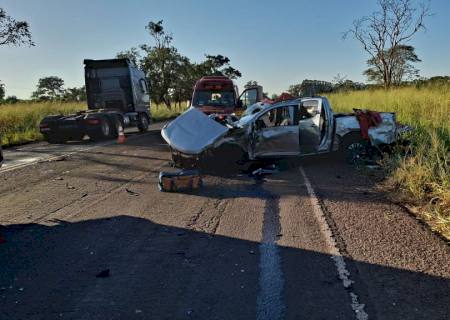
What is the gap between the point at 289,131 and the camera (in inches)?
382

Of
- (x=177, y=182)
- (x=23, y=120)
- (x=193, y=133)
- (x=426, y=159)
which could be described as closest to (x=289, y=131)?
(x=193, y=133)

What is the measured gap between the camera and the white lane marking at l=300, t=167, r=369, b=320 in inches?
129

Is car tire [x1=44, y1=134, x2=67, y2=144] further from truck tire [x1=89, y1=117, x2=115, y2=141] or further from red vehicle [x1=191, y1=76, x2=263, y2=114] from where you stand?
red vehicle [x1=191, y1=76, x2=263, y2=114]

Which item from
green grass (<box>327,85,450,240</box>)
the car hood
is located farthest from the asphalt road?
the car hood

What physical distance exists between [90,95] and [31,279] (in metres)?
17.1

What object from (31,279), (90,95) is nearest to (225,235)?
(31,279)

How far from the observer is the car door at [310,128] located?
9.89 meters

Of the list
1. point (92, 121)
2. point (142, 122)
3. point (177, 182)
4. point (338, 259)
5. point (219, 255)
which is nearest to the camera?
point (338, 259)

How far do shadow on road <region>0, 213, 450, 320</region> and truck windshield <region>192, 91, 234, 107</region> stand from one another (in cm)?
1216

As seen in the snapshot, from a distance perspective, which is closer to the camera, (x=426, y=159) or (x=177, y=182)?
(x=426, y=159)

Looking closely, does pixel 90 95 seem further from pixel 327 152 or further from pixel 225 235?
pixel 225 235

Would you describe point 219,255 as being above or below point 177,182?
below

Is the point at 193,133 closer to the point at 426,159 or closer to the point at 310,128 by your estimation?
the point at 310,128

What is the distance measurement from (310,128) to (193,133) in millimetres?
→ 2655
